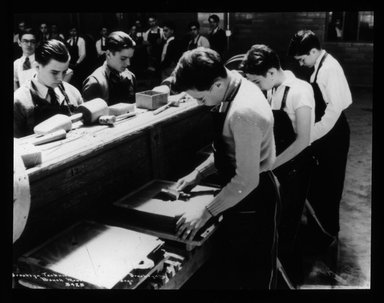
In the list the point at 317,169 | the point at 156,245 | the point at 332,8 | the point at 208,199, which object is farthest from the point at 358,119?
the point at 156,245

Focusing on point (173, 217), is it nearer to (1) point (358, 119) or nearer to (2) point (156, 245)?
(2) point (156, 245)

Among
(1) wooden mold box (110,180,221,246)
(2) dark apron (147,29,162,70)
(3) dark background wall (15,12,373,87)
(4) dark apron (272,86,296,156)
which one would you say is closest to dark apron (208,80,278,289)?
(1) wooden mold box (110,180,221,246)

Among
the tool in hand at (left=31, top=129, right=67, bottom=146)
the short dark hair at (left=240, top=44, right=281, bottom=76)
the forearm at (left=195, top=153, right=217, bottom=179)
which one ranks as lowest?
the forearm at (left=195, top=153, right=217, bottom=179)

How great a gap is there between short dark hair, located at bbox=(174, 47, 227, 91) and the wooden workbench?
1.81ft

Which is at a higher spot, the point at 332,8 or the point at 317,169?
the point at 332,8

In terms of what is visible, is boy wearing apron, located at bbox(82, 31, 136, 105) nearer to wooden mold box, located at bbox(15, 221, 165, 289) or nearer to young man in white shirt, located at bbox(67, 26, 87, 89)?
wooden mold box, located at bbox(15, 221, 165, 289)

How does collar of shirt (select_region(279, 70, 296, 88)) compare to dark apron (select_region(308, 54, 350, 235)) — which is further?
dark apron (select_region(308, 54, 350, 235))

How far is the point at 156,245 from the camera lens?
172 cm

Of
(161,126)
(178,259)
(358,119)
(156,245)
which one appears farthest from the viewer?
(358,119)

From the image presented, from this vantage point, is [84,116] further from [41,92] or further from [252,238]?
[252,238]

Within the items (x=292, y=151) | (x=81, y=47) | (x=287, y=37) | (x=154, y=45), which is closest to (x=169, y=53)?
(x=154, y=45)

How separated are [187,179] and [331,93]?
4.53 ft

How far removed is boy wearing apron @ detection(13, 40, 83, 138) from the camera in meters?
2.46
